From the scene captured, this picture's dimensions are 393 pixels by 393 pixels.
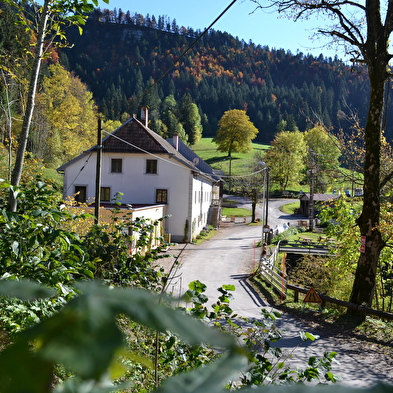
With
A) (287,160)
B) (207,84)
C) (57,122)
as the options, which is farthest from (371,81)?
(207,84)

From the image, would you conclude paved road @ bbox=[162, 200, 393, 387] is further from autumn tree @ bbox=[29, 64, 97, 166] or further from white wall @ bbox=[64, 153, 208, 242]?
autumn tree @ bbox=[29, 64, 97, 166]

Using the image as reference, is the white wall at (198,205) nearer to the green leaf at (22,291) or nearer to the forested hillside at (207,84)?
the green leaf at (22,291)

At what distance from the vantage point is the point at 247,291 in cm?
1870

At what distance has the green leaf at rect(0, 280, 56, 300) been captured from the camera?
1.36 ft

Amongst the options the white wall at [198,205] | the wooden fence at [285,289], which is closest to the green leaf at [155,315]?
the wooden fence at [285,289]

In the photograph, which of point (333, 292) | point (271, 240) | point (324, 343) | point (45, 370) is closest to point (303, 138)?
point (271, 240)

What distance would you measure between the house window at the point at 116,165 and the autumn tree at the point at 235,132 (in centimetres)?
5635

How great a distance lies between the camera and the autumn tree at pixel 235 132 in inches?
3332

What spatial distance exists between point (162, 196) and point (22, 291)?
102 feet

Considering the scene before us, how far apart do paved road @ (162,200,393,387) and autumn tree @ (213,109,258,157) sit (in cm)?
4334

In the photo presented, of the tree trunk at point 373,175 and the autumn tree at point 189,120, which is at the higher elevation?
the autumn tree at point 189,120

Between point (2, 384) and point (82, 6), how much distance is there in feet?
20.1

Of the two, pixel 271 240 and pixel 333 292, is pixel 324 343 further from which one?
pixel 271 240

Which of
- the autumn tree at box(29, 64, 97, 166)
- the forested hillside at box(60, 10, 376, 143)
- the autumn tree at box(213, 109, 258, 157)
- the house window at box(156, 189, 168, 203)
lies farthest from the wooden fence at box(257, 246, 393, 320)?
the forested hillside at box(60, 10, 376, 143)
